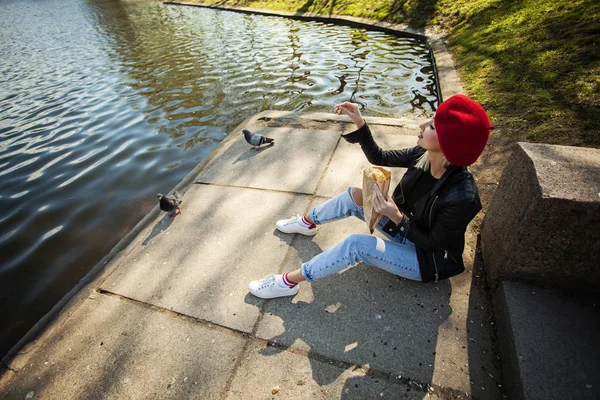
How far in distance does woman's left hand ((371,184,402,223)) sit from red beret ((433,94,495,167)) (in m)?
0.49

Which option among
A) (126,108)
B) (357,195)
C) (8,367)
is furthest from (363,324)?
(126,108)

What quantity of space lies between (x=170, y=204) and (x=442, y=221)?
281 centimetres

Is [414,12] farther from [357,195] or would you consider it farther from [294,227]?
[294,227]

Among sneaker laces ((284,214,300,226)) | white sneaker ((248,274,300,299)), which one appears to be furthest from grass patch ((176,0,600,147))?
white sneaker ((248,274,300,299))

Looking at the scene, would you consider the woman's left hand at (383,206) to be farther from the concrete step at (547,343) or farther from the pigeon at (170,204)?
the pigeon at (170,204)

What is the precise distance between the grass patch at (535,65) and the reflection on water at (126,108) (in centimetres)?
117

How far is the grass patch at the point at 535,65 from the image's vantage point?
3631 millimetres

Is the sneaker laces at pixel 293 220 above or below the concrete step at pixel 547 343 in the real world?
below

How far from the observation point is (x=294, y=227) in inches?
118

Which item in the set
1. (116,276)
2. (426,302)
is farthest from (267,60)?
(426,302)

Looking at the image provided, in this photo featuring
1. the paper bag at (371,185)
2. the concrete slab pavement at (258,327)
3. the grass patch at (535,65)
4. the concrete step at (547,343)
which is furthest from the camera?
the grass patch at (535,65)

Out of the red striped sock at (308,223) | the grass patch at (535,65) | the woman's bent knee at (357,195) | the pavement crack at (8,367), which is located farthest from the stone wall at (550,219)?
the pavement crack at (8,367)

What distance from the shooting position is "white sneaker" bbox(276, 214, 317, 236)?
2.96m

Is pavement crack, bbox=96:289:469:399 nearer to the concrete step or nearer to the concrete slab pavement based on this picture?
the concrete slab pavement
